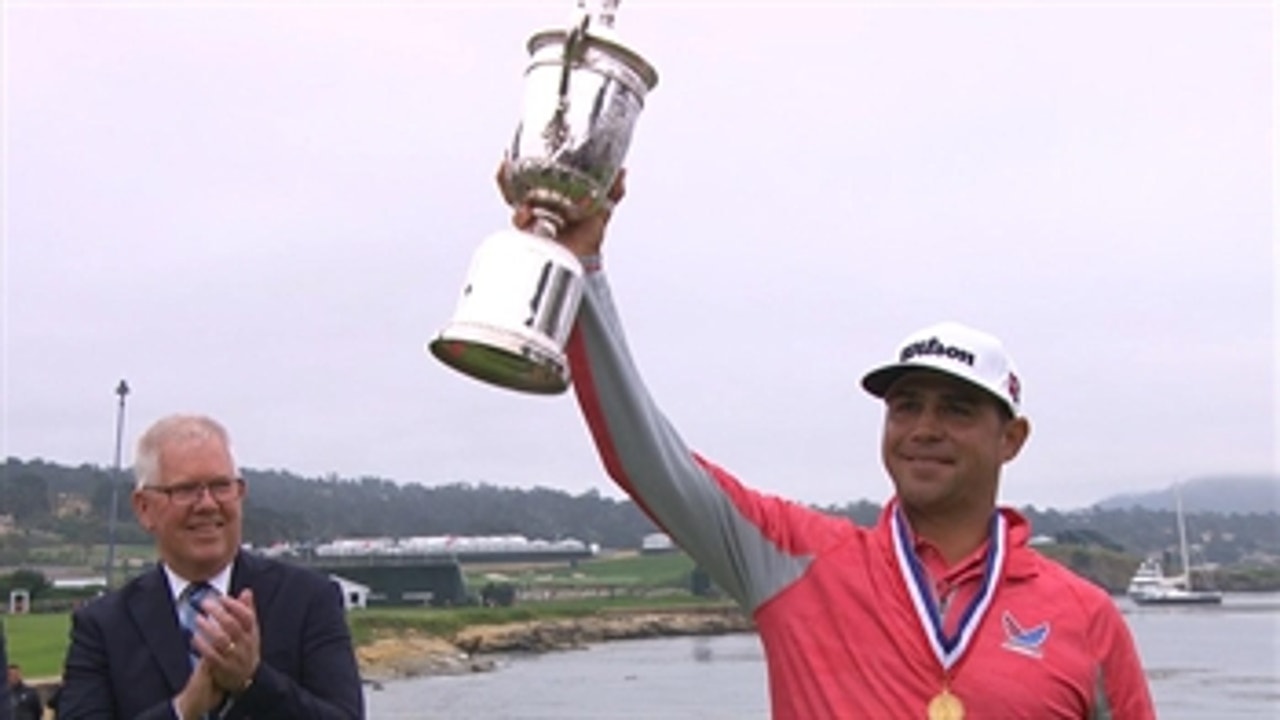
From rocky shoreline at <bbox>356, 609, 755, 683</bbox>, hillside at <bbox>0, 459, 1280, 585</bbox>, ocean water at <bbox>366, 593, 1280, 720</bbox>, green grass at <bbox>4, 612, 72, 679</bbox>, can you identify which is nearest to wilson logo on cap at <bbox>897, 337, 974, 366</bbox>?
green grass at <bbox>4, 612, 72, 679</bbox>

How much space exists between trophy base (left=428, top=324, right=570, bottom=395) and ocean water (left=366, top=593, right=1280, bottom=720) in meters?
37.7

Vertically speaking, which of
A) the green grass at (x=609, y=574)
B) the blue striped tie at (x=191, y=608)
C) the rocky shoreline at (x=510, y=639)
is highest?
the green grass at (x=609, y=574)

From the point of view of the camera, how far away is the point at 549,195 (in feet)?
8.82

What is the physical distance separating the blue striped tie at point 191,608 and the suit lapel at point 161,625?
11 millimetres

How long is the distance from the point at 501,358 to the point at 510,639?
78835mm

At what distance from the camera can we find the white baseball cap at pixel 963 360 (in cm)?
308

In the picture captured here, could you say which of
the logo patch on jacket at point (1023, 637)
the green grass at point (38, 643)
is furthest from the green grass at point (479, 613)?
the logo patch on jacket at point (1023, 637)

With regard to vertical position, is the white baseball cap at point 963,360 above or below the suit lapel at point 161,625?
above

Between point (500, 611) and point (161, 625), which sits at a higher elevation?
point (500, 611)

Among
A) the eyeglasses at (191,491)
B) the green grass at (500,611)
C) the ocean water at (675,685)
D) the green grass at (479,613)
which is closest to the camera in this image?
the eyeglasses at (191,491)

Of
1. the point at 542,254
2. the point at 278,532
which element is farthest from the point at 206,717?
the point at 278,532

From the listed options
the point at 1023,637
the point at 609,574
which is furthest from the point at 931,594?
the point at 609,574

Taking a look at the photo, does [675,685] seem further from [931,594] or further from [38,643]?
[931,594]

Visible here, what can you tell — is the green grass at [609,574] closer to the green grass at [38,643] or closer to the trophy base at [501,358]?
the green grass at [38,643]
